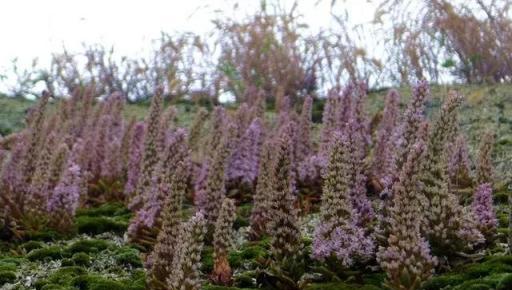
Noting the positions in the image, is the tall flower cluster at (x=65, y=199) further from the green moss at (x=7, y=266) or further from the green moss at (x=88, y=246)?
the green moss at (x=7, y=266)

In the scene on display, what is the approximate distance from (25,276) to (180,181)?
1.76 metres

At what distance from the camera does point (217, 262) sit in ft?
19.5

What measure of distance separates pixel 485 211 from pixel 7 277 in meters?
3.53

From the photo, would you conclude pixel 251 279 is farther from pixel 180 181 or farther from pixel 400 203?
pixel 400 203

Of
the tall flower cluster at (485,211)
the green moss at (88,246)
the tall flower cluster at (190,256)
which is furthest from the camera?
the green moss at (88,246)

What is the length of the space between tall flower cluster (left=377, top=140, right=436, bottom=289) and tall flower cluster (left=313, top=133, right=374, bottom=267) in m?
0.44

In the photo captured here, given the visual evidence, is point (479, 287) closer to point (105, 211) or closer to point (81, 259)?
point (81, 259)

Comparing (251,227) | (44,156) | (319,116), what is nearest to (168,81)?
(319,116)

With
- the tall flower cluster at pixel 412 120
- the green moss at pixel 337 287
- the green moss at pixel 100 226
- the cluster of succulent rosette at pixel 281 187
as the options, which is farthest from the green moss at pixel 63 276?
the tall flower cluster at pixel 412 120

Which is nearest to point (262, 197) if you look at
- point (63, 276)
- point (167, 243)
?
point (167, 243)

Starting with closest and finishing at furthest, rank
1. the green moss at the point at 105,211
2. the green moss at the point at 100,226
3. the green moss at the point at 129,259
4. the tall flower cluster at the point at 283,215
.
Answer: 1. the tall flower cluster at the point at 283,215
2. the green moss at the point at 129,259
3. the green moss at the point at 100,226
4. the green moss at the point at 105,211

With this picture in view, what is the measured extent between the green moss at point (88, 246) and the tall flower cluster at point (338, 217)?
2.32 m

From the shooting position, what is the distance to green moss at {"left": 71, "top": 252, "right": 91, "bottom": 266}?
6848 mm

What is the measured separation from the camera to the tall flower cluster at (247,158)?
866 centimetres
